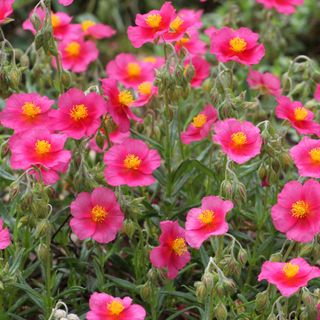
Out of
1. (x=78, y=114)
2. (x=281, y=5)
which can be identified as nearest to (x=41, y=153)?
(x=78, y=114)

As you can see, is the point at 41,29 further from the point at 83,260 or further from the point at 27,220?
the point at 83,260

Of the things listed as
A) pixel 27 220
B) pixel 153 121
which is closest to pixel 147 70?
pixel 153 121

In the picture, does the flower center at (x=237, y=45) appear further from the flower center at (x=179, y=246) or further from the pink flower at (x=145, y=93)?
the flower center at (x=179, y=246)

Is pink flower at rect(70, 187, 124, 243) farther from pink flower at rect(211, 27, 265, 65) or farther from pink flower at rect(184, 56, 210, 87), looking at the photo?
pink flower at rect(184, 56, 210, 87)

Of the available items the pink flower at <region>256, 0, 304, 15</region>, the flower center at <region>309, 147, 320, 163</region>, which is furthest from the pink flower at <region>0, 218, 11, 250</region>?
the pink flower at <region>256, 0, 304, 15</region>

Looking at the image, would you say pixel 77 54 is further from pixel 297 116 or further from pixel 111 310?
pixel 111 310

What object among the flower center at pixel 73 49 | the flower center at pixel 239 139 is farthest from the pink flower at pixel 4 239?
the flower center at pixel 73 49
